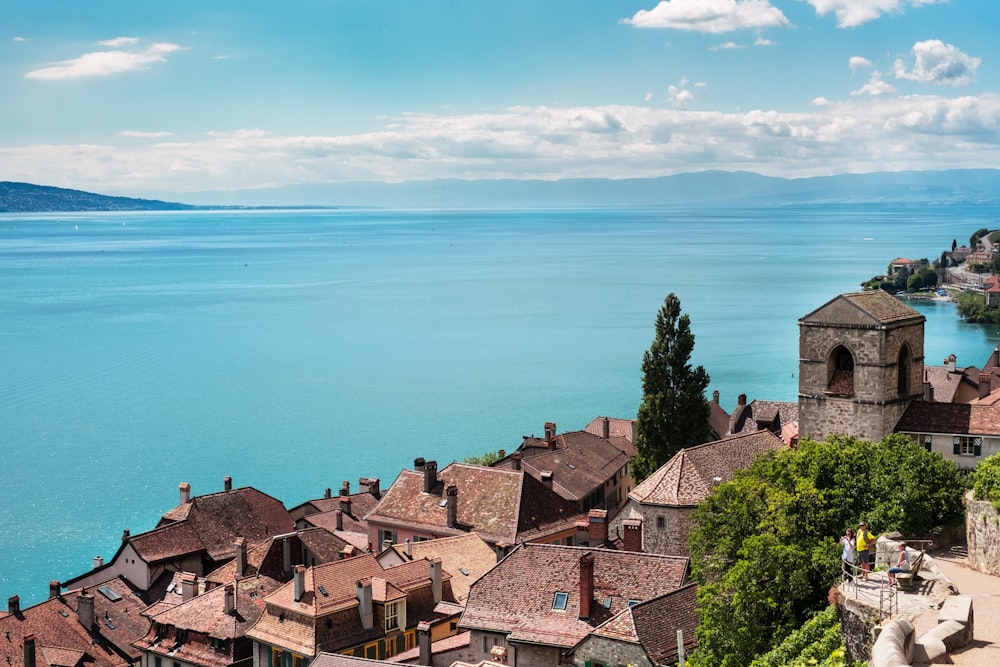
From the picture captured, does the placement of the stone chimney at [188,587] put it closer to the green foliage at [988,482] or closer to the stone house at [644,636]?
the stone house at [644,636]

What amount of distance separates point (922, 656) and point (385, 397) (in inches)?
3721

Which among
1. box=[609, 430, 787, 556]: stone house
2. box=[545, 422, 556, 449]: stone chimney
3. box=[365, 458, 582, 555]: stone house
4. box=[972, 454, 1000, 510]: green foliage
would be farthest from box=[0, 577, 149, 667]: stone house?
box=[972, 454, 1000, 510]: green foliage

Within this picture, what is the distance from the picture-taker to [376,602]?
3962cm

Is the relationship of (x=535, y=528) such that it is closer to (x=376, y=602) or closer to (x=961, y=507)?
(x=376, y=602)

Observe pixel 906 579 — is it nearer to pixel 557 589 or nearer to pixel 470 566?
pixel 557 589

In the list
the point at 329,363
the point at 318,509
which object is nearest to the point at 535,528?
the point at 318,509

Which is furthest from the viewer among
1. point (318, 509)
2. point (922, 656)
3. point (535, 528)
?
point (318, 509)

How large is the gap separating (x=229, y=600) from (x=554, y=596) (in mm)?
13052

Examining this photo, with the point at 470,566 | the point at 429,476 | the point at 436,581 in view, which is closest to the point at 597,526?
the point at 470,566

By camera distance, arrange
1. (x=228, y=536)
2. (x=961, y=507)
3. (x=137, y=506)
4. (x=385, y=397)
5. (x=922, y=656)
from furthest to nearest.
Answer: (x=385, y=397) < (x=137, y=506) < (x=228, y=536) < (x=961, y=507) < (x=922, y=656)

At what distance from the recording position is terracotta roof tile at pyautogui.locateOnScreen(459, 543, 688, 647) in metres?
34.8

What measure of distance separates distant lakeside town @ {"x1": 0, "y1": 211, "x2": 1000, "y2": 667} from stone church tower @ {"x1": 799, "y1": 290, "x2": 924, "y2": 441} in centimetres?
6

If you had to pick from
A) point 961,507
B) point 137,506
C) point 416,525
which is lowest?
point 137,506

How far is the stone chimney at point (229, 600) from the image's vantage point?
4197 cm
